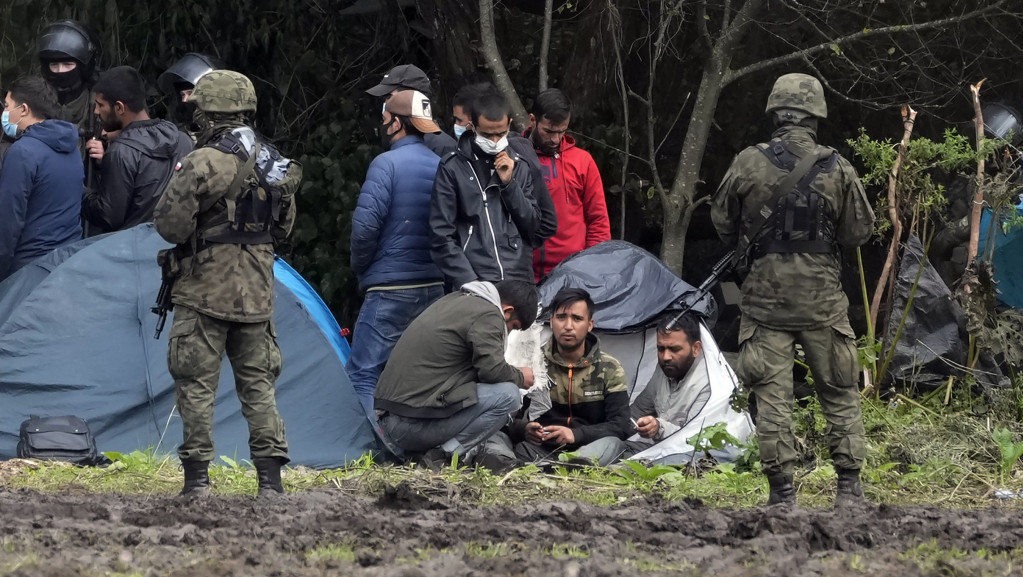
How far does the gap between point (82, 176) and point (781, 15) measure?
459 cm

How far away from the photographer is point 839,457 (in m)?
5.48

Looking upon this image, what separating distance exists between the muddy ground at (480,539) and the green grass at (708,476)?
0.63 metres

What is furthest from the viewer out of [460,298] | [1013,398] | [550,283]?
[550,283]

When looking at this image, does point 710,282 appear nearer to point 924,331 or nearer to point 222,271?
point 924,331

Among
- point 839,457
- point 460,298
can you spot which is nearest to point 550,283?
point 460,298

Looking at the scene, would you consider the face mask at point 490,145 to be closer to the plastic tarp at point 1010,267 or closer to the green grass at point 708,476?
the green grass at point 708,476

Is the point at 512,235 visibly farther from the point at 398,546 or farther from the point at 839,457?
the point at 398,546

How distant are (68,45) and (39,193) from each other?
1355 mm

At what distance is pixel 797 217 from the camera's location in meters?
5.39

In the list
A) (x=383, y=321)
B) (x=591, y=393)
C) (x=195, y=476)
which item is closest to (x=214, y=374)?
(x=195, y=476)

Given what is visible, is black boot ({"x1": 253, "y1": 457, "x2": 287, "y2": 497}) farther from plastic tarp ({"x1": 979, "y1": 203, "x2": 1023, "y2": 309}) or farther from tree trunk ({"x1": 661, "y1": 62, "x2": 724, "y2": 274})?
plastic tarp ({"x1": 979, "y1": 203, "x2": 1023, "y2": 309})

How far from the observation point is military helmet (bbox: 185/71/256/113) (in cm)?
531

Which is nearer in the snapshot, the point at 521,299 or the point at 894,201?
the point at 521,299

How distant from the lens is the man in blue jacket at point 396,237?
22.5 feet
